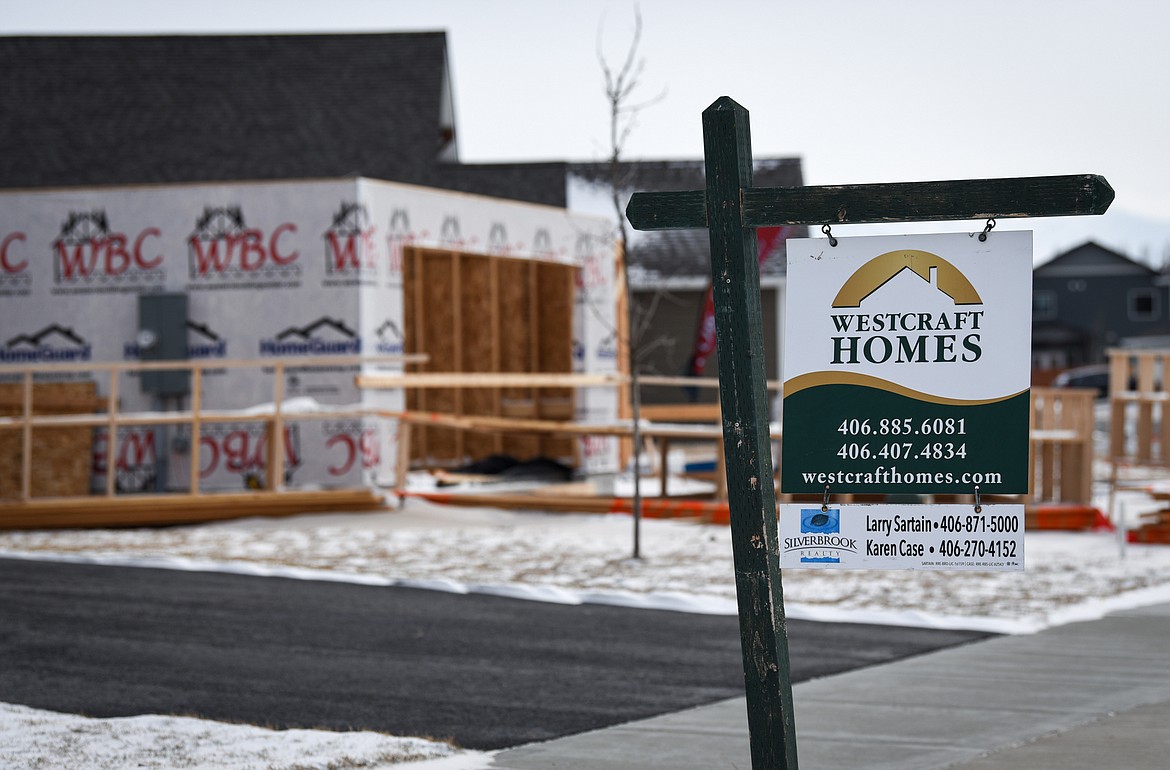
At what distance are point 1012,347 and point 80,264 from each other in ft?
53.2

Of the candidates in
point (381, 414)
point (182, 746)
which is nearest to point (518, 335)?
point (381, 414)

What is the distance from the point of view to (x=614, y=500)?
16266 millimetres

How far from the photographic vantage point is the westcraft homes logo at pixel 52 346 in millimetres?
18500

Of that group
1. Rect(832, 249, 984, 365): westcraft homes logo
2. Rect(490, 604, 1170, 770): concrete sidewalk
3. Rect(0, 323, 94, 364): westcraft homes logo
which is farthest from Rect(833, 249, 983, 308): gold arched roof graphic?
Rect(0, 323, 94, 364): westcraft homes logo

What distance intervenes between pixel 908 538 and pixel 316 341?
14.4 metres

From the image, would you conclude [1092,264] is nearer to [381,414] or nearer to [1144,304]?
[1144,304]

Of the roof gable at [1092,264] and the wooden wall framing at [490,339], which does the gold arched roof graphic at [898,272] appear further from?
the roof gable at [1092,264]

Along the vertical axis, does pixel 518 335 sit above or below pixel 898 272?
above

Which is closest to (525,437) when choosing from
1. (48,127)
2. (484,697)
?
(48,127)

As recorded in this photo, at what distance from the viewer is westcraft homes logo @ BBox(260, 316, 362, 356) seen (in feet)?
59.2

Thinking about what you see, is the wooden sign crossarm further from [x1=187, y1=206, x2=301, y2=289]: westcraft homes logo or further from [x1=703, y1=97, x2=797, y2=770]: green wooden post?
[x1=187, y1=206, x2=301, y2=289]: westcraft homes logo

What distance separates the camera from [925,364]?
4.44 metres

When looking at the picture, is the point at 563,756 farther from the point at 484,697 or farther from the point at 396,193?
the point at 396,193

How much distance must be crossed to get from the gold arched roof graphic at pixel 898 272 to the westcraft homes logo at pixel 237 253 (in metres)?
14.5
